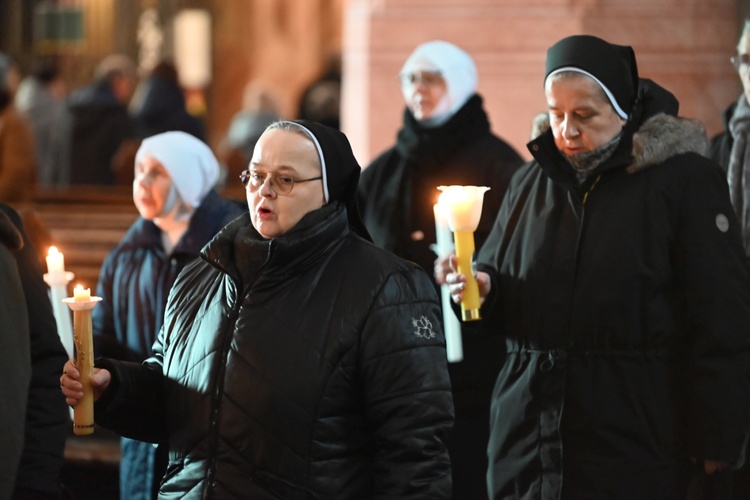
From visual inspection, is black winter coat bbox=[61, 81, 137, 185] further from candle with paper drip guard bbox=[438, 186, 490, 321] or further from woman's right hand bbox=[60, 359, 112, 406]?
woman's right hand bbox=[60, 359, 112, 406]

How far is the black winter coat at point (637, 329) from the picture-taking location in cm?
398

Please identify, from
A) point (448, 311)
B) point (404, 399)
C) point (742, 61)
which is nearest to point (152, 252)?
point (448, 311)

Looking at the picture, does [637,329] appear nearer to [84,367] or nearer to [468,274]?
[468,274]

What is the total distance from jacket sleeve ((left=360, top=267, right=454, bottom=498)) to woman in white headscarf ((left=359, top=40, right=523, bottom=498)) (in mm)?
2116

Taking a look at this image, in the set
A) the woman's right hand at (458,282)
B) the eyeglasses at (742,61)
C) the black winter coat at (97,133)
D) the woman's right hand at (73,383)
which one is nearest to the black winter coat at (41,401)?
the woman's right hand at (73,383)

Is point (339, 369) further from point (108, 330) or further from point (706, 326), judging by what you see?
point (108, 330)

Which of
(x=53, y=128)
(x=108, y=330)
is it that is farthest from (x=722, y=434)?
(x=53, y=128)

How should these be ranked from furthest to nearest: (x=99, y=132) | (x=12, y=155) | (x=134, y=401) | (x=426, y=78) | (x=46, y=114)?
1. (x=46, y=114)
2. (x=99, y=132)
3. (x=12, y=155)
4. (x=426, y=78)
5. (x=134, y=401)

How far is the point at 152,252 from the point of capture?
5.18 meters

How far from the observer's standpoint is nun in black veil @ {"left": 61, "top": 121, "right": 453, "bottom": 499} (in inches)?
129

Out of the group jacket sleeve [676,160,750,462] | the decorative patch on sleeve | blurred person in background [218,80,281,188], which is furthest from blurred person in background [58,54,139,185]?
the decorative patch on sleeve

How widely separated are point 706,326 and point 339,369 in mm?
1249

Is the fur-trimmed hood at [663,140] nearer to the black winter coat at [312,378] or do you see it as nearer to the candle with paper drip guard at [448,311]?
the candle with paper drip guard at [448,311]

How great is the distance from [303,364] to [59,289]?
1.18 metres
